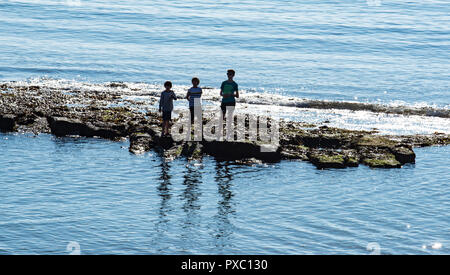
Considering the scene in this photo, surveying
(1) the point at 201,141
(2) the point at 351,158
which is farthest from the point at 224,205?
(2) the point at 351,158

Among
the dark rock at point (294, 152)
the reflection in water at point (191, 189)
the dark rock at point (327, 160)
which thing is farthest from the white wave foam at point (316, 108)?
the reflection in water at point (191, 189)

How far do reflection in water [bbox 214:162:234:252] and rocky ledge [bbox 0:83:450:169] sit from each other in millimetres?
1581

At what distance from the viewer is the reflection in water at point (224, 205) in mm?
15901

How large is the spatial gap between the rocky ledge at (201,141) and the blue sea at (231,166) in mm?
629

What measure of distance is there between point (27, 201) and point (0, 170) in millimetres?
3448

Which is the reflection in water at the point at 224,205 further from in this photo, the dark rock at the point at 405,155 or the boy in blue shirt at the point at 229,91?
the dark rock at the point at 405,155

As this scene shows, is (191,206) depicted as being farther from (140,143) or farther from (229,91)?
(229,91)

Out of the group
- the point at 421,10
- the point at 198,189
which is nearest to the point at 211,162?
the point at 198,189

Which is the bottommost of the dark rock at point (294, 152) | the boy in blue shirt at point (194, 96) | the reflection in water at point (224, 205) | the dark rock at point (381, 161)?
the reflection in water at point (224, 205)

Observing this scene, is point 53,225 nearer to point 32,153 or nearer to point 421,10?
point 32,153

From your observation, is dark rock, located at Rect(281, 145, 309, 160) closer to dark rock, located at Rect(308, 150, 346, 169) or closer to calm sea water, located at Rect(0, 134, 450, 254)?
dark rock, located at Rect(308, 150, 346, 169)

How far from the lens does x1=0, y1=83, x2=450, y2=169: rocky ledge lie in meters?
23.3

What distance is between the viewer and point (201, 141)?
24.0 meters

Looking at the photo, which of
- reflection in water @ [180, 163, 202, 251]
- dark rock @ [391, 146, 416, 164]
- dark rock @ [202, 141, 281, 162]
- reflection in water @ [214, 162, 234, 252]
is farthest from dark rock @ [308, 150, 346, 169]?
reflection in water @ [180, 163, 202, 251]
